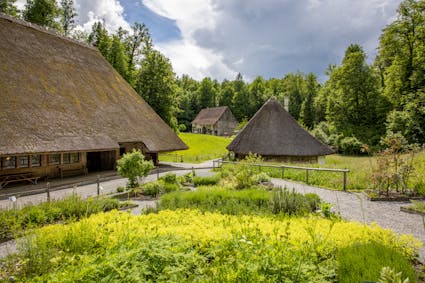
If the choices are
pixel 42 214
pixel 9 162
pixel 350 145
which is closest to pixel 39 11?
pixel 9 162

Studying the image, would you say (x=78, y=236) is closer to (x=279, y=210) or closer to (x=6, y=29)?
(x=279, y=210)

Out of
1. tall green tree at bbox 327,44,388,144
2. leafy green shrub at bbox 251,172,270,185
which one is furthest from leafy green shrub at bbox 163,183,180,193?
tall green tree at bbox 327,44,388,144

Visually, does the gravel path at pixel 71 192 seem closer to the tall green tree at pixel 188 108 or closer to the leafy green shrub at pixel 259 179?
the leafy green shrub at pixel 259 179

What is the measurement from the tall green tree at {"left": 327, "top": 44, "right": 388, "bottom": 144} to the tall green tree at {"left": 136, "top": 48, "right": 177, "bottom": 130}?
26.5m

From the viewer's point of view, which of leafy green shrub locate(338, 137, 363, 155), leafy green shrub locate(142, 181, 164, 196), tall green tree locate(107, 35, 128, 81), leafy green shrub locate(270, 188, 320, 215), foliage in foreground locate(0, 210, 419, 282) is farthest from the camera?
leafy green shrub locate(338, 137, 363, 155)

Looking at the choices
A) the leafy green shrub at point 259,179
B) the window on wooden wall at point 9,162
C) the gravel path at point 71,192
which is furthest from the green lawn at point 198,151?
the window on wooden wall at point 9,162

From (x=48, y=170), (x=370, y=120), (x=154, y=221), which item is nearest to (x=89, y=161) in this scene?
(x=48, y=170)

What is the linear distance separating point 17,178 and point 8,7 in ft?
72.3

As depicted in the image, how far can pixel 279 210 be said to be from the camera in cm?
830

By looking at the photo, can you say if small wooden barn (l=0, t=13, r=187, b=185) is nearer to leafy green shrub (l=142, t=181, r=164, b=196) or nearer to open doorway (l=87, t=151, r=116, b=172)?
open doorway (l=87, t=151, r=116, b=172)

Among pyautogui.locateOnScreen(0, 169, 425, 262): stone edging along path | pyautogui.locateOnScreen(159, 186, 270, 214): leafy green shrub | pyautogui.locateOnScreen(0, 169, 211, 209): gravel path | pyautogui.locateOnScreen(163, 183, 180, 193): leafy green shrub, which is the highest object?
pyautogui.locateOnScreen(159, 186, 270, 214): leafy green shrub

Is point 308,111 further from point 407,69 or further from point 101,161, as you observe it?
point 101,161

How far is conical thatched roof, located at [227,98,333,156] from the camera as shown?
22.5 m

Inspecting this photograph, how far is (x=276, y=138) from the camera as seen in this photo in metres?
23.5
